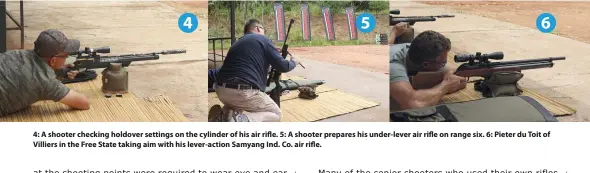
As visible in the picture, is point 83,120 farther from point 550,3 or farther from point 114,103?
point 550,3

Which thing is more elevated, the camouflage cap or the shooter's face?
the shooter's face

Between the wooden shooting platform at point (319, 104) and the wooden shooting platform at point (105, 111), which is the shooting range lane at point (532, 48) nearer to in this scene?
the wooden shooting platform at point (319, 104)

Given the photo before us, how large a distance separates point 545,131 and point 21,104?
2797 millimetres

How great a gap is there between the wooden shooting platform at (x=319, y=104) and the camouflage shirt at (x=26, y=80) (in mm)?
831

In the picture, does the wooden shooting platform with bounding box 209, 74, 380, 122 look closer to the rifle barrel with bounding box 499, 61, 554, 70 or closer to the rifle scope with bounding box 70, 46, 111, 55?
the rifle scope with bounding box 70, 46, 111, 55

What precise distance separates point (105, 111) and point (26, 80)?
1.51ft

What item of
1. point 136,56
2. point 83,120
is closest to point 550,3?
point 136,56

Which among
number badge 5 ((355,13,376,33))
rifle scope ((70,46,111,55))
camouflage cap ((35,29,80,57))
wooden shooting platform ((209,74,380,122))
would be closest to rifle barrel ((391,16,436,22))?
number badge 5 ((355,13,376,33))

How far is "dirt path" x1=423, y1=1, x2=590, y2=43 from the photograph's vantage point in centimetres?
432

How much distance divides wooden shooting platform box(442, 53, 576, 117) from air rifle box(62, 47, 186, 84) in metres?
1.55

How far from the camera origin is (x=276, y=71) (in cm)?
376

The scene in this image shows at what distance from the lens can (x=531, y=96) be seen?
13.8 ft

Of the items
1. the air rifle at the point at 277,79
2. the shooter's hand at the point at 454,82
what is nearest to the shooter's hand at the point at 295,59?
the air rifle at the point at 277,79

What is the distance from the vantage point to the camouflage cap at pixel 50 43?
380 cm
